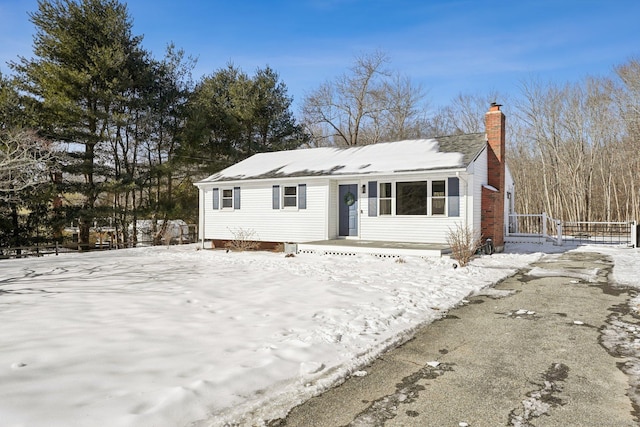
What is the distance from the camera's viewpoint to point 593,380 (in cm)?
334

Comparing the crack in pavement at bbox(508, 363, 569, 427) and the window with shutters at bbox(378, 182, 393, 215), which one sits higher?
the window with shutters at bbox(378, 182, 393, 215)

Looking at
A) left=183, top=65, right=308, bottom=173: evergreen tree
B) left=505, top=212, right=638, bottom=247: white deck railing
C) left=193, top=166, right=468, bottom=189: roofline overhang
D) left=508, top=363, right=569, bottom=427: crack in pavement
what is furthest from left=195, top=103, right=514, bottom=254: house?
left=183, top=65, right=308, bottom=173: evergreen tree

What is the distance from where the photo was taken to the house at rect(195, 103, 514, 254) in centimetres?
1239

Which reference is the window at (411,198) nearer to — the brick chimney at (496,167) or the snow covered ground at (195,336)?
the brick chimney at (496,167)

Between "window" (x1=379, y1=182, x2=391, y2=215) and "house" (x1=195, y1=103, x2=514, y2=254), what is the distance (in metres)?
0.03

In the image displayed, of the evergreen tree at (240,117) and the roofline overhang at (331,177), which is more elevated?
the evergreen tree at (240,117)

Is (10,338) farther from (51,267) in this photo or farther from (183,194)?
(183,194)

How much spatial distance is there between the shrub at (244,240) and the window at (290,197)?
1.81 meters

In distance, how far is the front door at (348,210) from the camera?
14.0 meters

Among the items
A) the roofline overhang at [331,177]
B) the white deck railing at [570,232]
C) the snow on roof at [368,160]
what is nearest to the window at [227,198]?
the roofline overhang at [331,177]

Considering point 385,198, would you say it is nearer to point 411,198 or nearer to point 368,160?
point 411,198

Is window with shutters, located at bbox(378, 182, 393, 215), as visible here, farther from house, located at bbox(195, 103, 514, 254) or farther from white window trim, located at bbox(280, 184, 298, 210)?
white window trim, located at bbox(280, 184, 298, 210)


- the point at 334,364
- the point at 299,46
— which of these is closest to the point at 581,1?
the point at 299,46

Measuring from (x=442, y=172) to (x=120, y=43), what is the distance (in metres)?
17.8
